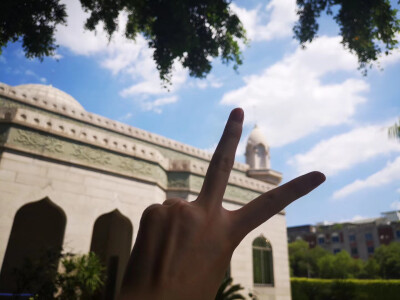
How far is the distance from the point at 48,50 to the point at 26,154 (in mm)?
2838

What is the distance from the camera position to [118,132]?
14.0 metres

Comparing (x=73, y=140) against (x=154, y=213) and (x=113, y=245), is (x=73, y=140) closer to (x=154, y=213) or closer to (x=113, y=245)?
(x=113, y=245)

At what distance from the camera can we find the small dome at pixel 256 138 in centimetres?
1767

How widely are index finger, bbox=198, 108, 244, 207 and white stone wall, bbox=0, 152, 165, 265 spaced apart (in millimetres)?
7726

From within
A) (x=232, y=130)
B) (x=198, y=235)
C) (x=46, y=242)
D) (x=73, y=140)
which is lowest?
(x=198, y=235)

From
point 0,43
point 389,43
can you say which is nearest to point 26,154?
point 0,43

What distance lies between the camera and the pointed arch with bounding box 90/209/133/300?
33.5 ft

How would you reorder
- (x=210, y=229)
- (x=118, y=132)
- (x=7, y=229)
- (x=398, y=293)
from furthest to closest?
(x=398, y=293) → (x=118, y=132) → (x=7, y=229) → (x=210, y=229)

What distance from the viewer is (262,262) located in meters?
12.6

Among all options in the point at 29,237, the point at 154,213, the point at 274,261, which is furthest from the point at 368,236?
the point at 154,213

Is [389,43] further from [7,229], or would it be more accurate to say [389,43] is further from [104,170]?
[7,229]

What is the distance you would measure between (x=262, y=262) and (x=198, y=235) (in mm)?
12700

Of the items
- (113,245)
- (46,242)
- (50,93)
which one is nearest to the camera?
(46,242)

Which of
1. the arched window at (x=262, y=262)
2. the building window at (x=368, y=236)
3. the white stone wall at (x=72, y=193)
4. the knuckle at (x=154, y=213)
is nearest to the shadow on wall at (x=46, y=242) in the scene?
the white stone wall at (x=72, y=193)
